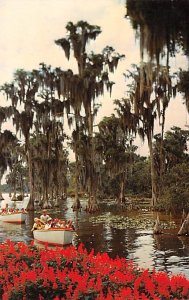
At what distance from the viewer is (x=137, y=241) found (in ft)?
74.6

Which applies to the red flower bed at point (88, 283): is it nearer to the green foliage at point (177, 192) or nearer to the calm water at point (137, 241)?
the calm water at point (137, 241)

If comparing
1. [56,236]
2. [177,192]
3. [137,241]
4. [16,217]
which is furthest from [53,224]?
[177,192]

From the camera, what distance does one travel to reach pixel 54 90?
151 ft

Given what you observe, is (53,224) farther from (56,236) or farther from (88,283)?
(88,283)

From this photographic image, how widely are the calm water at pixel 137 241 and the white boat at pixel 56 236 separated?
2.57 feet

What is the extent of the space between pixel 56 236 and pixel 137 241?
14.0 ft

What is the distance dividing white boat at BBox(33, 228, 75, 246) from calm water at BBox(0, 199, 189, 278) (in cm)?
78

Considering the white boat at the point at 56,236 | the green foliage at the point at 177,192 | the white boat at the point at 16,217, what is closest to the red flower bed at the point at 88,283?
the white boat at the point at 56,236

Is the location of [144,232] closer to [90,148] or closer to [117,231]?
[117,231]

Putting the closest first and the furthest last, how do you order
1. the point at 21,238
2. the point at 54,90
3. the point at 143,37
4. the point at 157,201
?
the point at 143,37
the point at 21,238
the point at 157,201
the point at 54,90

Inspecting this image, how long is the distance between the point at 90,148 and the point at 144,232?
19.5 m

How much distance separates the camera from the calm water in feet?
56.2

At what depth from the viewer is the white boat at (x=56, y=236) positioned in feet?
71.9

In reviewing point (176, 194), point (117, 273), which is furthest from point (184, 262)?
point (176, 194)
